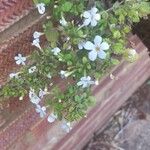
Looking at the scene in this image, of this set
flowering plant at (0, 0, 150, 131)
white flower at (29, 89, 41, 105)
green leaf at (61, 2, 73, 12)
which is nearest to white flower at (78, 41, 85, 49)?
flowering plant at (0, 0, 150, 131)

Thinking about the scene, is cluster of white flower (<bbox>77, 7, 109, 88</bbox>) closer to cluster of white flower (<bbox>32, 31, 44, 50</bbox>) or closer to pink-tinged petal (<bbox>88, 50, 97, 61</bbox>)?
pink-tinged petal (<bbox>88, 50, 97, 61</bbox>)

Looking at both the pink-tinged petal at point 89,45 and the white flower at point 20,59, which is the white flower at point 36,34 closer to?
the white flower at point 20,59

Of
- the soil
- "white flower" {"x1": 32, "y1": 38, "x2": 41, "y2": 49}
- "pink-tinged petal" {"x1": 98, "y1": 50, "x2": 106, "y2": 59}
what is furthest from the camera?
the soil

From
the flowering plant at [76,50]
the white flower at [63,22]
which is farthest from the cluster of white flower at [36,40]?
the white flower at [63,22]

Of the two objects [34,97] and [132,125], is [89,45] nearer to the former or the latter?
[34,97]

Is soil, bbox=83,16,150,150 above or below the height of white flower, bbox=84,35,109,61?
below

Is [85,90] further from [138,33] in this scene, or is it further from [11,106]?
[138,33]

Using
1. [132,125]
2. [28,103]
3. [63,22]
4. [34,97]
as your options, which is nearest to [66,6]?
[63,22]
